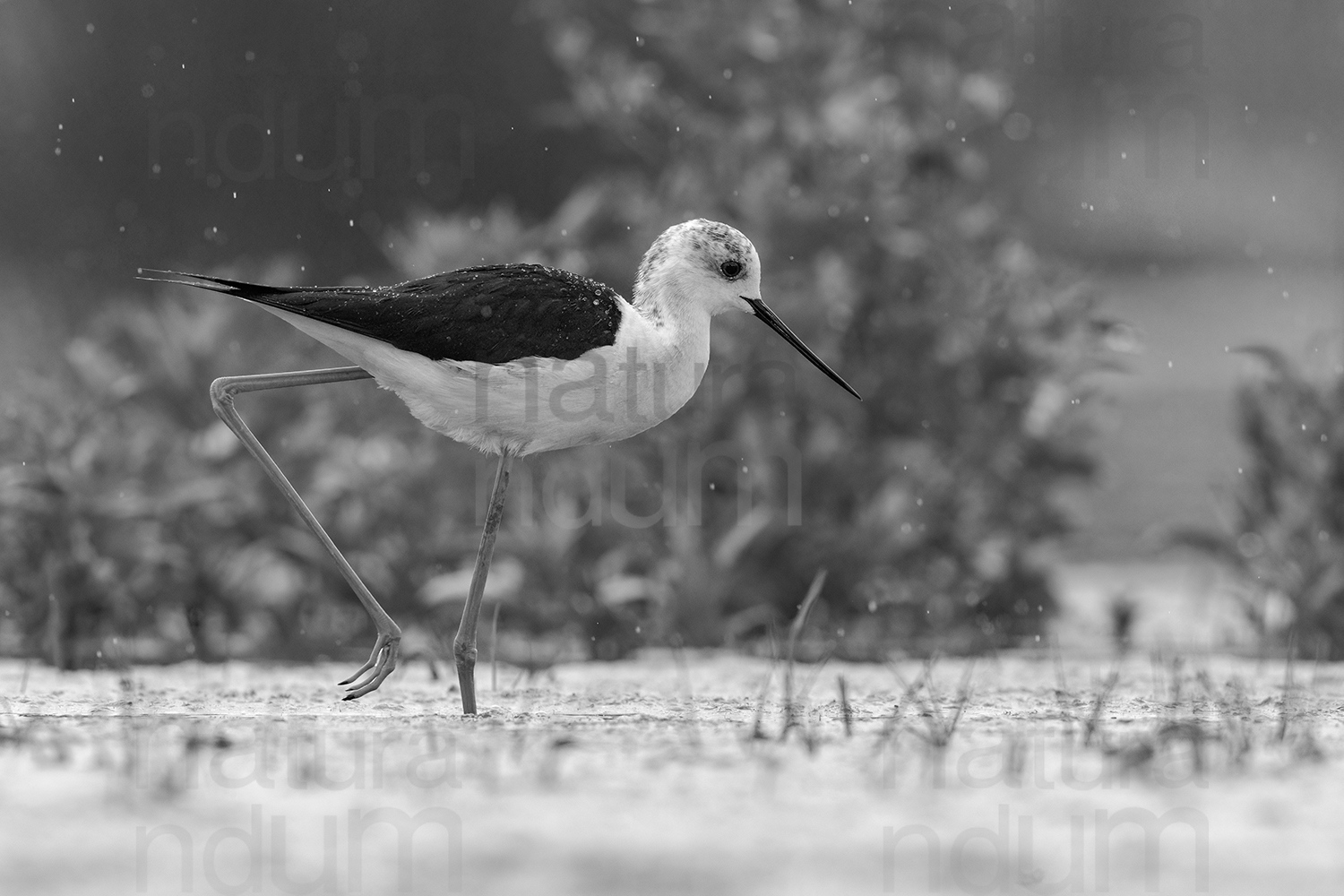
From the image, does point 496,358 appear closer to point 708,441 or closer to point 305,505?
point 305,505

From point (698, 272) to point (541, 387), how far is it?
2.38 ft

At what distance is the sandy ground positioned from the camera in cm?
275

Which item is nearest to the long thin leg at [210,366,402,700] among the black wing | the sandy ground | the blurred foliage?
the sandy ground

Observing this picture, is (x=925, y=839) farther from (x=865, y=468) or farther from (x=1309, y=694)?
(x=865, y=468)

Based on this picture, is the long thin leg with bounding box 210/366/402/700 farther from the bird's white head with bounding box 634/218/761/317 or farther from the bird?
the bird's white head with bounding box 634/218/761/317

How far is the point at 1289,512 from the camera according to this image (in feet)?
22.1

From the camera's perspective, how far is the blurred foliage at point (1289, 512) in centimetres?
653

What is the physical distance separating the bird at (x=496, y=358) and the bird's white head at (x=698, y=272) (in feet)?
0.18

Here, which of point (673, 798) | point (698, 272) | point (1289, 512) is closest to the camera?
point (673, 798)

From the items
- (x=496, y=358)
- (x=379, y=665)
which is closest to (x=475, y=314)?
(x=496, y=358)

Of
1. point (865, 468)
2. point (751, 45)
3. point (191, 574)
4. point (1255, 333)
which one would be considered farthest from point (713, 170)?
point (1255, 333)

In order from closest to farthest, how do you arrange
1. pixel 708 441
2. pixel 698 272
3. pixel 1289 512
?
→ pixel 698 272
pixel 1289 512
pixel 708 441

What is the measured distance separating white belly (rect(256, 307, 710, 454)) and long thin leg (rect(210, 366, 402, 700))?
0.16 m

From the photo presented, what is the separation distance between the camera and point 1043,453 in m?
7.44
